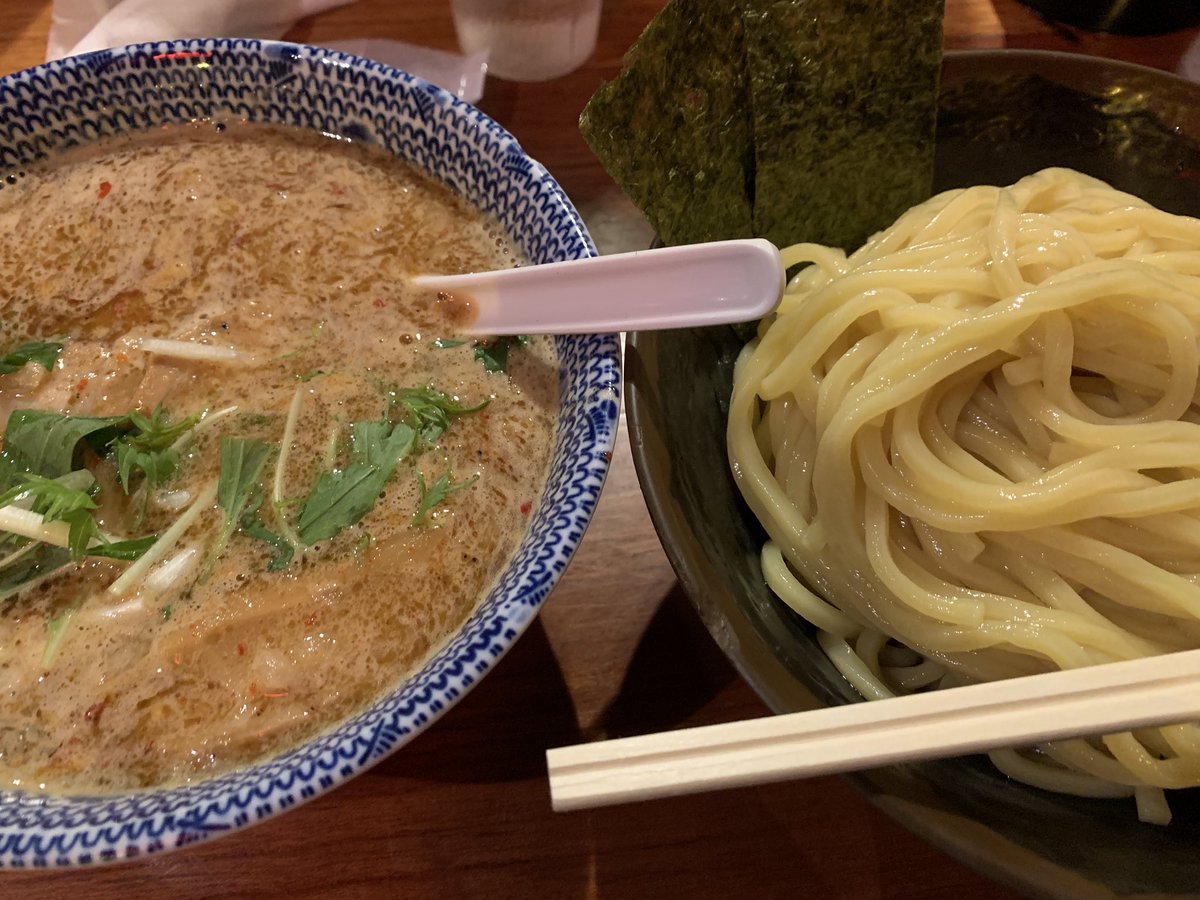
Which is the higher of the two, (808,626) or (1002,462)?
(1002,462)

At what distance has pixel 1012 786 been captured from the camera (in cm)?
94

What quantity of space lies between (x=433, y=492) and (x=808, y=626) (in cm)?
53

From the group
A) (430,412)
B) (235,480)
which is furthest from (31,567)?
(430,412)

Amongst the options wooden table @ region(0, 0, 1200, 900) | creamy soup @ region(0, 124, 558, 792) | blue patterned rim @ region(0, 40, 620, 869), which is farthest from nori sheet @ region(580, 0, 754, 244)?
wooden table @ region(0, 0, 1200, 900)

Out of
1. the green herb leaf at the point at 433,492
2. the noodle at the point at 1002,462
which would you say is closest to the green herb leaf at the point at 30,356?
the green herb leaf at the point at 433,492

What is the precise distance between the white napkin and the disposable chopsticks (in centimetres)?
146

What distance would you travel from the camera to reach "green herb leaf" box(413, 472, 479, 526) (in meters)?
0.94

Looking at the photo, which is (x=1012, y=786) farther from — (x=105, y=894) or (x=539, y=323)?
(x=105, y=894)

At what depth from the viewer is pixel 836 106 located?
46.8 inches

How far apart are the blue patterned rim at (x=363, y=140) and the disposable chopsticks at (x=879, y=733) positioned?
0.14m

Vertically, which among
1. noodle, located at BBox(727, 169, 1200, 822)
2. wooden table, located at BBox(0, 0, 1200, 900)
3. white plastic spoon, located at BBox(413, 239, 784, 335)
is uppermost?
white plastic spoon, located at BBox(413, 239, 784, 335)

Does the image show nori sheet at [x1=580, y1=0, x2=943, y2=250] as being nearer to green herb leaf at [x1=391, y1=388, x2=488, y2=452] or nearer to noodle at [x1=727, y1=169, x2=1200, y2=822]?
noodle at [x1=727, y1=169, x2=1200, y2=822]

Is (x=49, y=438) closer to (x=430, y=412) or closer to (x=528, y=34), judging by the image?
(x=430, y=412)

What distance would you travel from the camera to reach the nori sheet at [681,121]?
1038 millimetres
